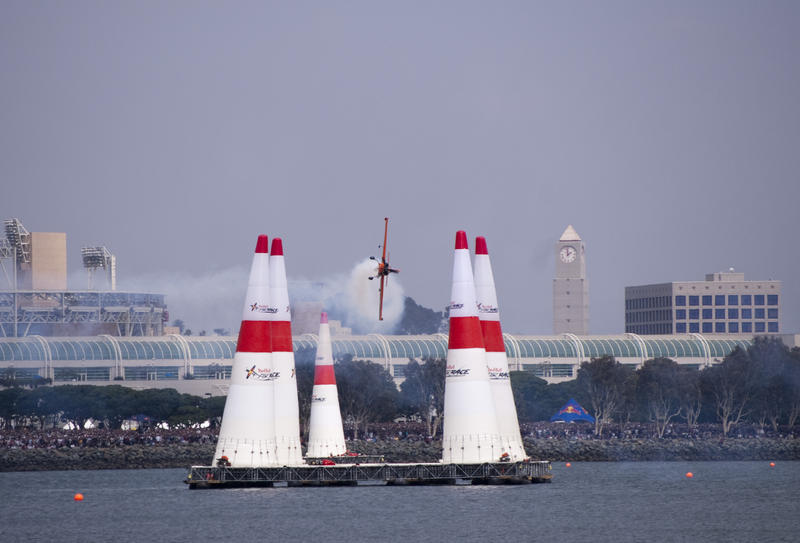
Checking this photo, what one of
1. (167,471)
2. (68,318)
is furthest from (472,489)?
(68,318)

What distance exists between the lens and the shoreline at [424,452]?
385 ft

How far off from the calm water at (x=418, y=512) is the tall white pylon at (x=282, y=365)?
287 centimetres

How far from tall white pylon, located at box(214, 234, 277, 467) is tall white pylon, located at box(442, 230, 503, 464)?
844 centimetres

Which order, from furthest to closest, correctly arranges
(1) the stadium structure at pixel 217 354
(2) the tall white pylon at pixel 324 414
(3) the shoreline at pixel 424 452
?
(1) the stadium structure at pixel 217 354 < (3) the shoreline at pixel 424 452 < (2) the tall white pylon at pixel 324 414

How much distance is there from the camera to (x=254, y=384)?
73125mm

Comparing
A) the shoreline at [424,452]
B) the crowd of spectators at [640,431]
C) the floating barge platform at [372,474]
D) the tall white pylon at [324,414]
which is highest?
the tall white pylon at [324,414]

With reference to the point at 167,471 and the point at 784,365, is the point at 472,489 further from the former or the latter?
the point at 784,365

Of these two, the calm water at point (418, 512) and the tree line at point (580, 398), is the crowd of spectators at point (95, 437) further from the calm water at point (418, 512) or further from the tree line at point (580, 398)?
the calm water at point (418, 512)

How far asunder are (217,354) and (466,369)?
107 meters

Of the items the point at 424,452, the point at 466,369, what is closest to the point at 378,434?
the point at 424,452

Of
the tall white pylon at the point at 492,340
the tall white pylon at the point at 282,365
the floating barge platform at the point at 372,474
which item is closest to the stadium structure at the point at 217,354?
the floating barge platform at the point at 372,474

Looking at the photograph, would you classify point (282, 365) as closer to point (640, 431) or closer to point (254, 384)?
point (254, 384)

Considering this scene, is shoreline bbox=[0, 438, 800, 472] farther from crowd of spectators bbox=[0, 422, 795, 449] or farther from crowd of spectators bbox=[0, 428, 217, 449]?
crowd of spectators bbox=[0, 422, 795, 449]

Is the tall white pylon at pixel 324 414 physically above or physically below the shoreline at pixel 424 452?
above
